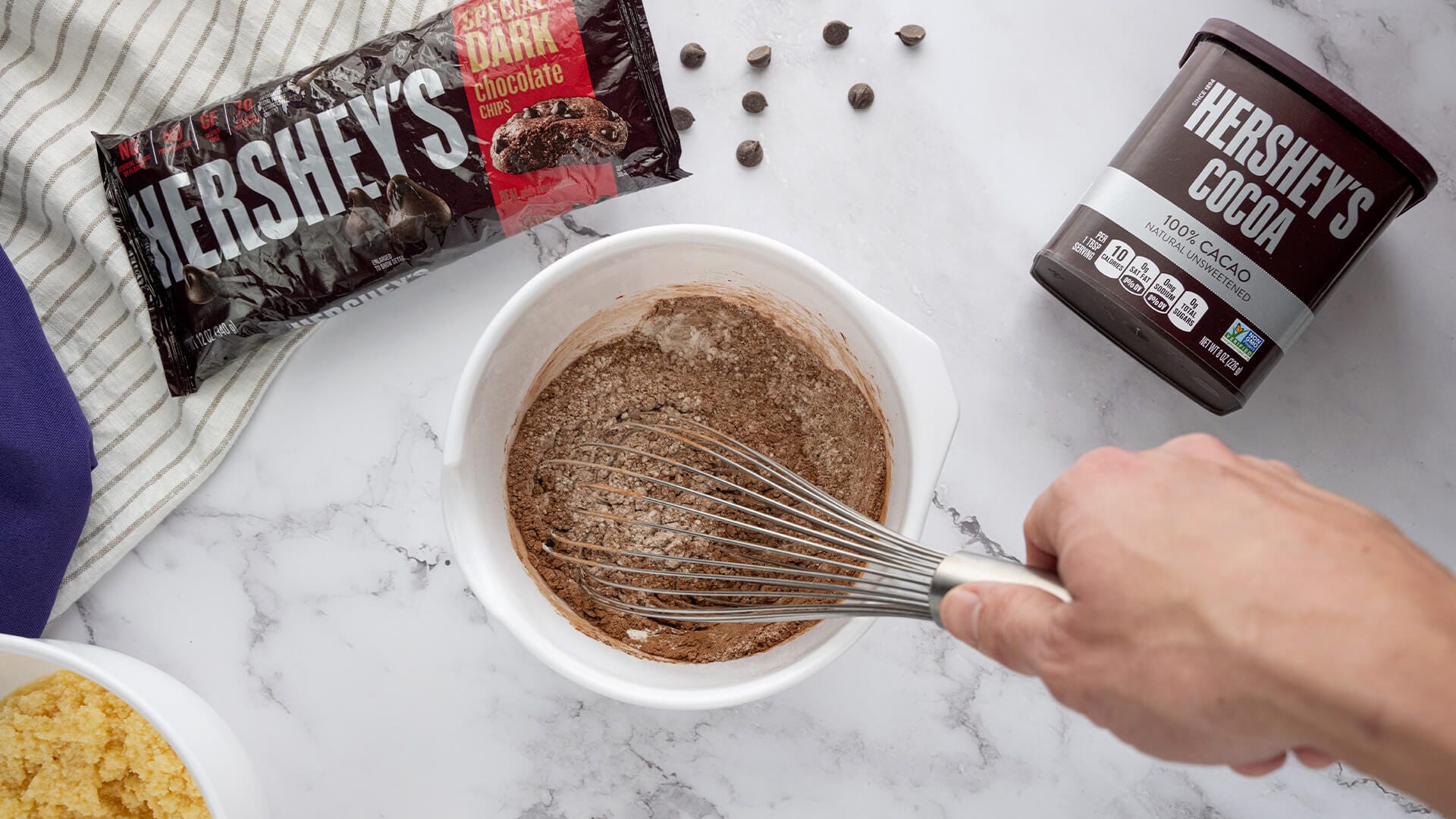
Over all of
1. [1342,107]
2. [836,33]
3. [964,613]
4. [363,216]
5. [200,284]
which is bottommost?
[200,284]

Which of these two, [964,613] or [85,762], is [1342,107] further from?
[85,762]

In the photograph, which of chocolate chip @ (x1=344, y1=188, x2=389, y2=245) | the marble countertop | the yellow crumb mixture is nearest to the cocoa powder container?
the marble countertop

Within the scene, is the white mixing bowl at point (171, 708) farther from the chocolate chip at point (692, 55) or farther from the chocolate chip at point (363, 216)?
the chocolate chip at point (692, 55)

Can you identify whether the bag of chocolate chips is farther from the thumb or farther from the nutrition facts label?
the thumb

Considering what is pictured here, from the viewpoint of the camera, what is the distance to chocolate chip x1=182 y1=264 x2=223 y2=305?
0.88 metres

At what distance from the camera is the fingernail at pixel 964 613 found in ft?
1.79

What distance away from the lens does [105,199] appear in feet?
2.98

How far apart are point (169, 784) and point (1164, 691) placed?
2.73ft

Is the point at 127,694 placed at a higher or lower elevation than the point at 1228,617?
lower

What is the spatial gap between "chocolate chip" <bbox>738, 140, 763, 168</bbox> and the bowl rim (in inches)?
29.5

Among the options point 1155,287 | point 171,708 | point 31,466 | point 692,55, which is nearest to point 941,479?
point 1155,287

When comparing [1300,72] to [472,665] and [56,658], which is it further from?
[56,658]

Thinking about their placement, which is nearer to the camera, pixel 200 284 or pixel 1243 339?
pixel 1243 339

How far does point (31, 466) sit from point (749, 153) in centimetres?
77
